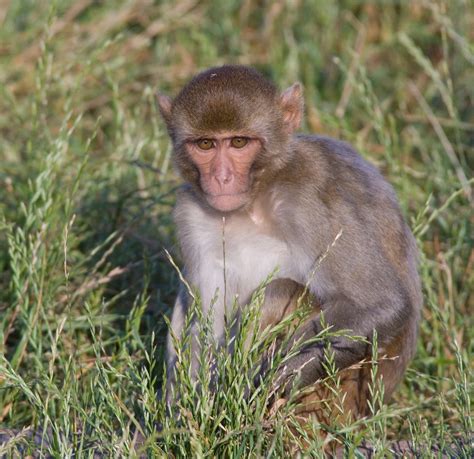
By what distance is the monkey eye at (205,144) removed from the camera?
4680 mm

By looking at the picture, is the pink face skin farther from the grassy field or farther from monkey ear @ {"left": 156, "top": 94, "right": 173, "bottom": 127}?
the grassy field

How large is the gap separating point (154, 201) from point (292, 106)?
1168mm

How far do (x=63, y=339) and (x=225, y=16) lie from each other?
4.66 meters

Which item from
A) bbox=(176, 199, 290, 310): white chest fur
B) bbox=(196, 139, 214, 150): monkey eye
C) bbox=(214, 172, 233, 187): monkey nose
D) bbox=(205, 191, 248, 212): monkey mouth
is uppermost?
bbox=(196, 139, 214, 150): monkey eye

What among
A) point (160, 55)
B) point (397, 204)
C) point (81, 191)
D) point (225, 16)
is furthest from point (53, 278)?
point (225, 16)

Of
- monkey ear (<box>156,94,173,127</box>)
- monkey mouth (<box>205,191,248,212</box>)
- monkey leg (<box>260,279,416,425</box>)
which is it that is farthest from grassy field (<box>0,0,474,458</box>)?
monkey mouth (<box>205,191,248,212</box>)

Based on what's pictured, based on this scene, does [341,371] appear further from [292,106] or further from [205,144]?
[292,106]

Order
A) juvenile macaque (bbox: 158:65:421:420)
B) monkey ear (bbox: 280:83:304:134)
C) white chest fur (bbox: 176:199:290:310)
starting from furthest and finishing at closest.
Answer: monkey ear (bbox: 280:83:304:134), white chest fur (bbox: 176:199:290:310), juvenile macaque (bbox: 158:65:421:420)

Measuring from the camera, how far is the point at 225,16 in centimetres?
927

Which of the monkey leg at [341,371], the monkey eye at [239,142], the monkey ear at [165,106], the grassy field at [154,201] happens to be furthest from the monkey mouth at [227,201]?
the grassy field at [154,201]

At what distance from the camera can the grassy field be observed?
4051 millimetres

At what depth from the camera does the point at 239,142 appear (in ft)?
15.3

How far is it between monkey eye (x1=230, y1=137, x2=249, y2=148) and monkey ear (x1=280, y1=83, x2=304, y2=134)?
0.28 m

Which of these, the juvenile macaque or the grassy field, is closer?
the grassy field
